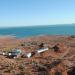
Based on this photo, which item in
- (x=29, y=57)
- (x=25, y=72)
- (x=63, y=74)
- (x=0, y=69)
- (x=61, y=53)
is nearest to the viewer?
(x=63, y=74)

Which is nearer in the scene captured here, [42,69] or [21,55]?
[42,69]

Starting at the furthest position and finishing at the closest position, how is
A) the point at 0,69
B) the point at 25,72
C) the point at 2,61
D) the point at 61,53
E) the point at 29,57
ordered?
the point at 61,53 → the point at 29,57 → the point at 2,61 → the point at 0,69 → the point at 25,72

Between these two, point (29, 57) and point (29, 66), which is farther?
point (29, 57)

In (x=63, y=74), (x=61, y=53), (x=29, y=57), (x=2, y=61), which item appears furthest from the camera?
(x=61, y=53)

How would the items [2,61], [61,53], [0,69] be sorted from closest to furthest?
[0,69] < [2,61] < [61,53]

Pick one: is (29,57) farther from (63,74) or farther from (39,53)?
(63,74)

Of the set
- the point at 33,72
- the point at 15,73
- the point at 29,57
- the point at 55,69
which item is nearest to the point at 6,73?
the point at 15,73

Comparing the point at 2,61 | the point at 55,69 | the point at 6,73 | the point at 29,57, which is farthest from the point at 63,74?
the point at 29,57

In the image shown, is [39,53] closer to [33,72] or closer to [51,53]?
[51,53]
